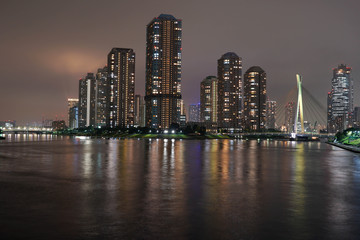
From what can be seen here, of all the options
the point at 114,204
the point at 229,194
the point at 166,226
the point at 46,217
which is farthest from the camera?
the point at 229,194

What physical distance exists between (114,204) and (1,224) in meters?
4.69

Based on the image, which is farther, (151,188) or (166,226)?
(151,188)

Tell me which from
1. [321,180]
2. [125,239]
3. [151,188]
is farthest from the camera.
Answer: [321,180]

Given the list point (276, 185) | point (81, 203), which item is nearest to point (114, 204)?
point (81, 203)

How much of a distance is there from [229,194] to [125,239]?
28.7 feet

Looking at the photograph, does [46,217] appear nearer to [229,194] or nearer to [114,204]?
[114,204]

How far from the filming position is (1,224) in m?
11.6

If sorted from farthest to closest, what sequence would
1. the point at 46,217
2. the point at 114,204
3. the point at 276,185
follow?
the point at 276,185
the point at 114,204
the point at 46,217

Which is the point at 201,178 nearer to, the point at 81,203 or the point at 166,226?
the point at 81,203

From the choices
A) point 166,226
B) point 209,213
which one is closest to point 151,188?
point 209,213

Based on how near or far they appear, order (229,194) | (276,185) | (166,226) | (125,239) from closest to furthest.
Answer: (125,239), (166,226), (229,194), (276,185)

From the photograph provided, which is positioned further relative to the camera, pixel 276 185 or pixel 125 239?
pixel 276 185

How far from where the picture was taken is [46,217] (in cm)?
1261

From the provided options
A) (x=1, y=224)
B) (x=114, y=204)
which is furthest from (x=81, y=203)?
(x=1, y=224)
